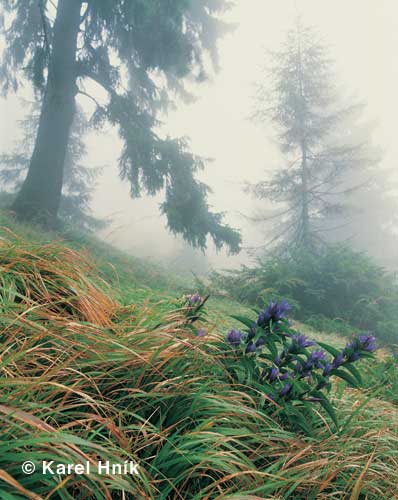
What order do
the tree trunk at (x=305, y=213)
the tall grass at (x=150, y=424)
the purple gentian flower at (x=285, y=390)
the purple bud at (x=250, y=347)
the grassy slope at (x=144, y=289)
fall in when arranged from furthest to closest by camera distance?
the tree trunk at (x=305, y=213) < the grassy slope at (x=144, y=289) < the purple bud at (x=250, y=347) < the purple gentian flower at (x=285, y=390) < the tall grass at (x=150, y=424)

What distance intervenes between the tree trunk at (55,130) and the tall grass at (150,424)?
6.62 meters

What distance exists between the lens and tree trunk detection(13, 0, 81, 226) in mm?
7773

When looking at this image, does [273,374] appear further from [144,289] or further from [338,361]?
[144,289]

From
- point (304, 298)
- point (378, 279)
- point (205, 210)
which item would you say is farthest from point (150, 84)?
point (378, 279)

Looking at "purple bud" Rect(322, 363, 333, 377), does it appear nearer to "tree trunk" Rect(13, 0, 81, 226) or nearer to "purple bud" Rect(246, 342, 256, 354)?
"purple bud" Rect(246, 342, 256, 354)

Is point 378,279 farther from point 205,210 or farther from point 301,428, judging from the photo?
point 301,428

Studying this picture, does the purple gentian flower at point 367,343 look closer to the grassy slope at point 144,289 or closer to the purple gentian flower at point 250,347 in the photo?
the purple gentian flower at point 250,347

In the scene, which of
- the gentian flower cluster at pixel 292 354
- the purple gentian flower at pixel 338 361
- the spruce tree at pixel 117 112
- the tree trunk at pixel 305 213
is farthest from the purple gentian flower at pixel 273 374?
the tree trunk at pixel 305 213

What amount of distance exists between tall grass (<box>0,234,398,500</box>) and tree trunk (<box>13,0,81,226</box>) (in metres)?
6.62

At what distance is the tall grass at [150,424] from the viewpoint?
961mm

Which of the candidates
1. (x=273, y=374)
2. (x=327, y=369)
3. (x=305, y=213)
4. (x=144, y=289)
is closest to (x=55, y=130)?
(x=144, y=289)

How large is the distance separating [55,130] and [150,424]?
845cm

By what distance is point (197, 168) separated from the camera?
8500 mm

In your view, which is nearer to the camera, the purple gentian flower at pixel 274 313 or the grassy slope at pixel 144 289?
the purple gentian flower at pixel 274 313
